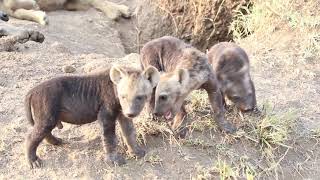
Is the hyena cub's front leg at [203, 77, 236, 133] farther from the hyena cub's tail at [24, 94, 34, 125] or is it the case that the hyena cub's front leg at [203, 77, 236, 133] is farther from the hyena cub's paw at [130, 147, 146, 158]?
the hyena cub's tail at [24, 94, 34, 125]

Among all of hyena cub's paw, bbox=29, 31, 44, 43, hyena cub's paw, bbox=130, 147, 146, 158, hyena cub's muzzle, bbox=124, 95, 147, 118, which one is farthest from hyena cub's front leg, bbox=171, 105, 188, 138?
hyena cub's paw, bbox=29, 31, 44, 43

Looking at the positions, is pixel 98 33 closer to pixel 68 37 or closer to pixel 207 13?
pixel 68 37

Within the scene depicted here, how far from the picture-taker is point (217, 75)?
17.7 ft

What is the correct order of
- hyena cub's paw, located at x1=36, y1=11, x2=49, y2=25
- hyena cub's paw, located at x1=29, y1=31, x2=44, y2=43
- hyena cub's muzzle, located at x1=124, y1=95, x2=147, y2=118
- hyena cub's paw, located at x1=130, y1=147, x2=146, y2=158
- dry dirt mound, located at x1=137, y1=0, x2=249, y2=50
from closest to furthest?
hyena cub's muzzle, located at x1=124, y1=95, x2=147, y2=118 → hyena cub's paw, located at x1=130, y1=147, x2=146, y2=158 → hyena cub's paw, located at x1=29, y1=31, x2=44, y2=43 → dry dirt mound, located at x1=137, y1=0, x2=249, y2=50 → hyena cub's paw, located at x1=36, y1=11, x2=49, y2=25

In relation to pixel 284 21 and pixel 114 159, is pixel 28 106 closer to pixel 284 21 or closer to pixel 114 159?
pixel 114 159

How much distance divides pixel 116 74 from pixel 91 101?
0.30 metres

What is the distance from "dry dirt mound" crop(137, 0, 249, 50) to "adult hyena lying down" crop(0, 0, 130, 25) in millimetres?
843

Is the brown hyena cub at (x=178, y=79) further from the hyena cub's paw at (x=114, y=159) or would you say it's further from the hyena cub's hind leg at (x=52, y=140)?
the hyena cub's hind leg at (x=52, y=140)

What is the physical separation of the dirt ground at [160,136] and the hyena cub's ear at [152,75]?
638 mm

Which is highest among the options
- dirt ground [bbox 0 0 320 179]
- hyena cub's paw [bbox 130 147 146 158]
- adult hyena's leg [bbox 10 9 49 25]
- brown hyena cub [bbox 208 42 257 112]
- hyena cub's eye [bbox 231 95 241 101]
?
brown hyena cub [bbox 208 42 257 112]

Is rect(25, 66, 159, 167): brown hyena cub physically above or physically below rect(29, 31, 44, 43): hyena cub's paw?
above

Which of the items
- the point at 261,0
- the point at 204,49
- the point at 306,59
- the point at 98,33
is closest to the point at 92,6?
the point at 98,33

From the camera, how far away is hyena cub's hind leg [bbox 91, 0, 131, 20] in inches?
376

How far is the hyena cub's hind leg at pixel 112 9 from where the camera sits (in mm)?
9547
